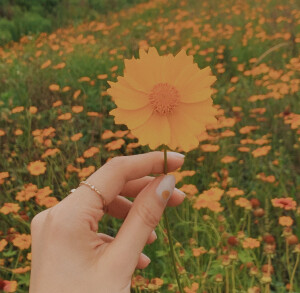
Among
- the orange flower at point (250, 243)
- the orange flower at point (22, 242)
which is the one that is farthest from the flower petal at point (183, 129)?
the orange flower at point (22, 242)

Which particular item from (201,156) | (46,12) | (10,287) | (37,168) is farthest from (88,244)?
(46,12)

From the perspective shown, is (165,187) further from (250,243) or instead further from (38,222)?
(250,243)

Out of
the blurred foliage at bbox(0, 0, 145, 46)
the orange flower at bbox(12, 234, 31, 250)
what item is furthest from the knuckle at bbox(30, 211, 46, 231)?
the blurred foliage at bbox(0, 0, 145, 46)

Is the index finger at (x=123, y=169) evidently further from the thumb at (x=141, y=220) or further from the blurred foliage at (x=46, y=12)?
the blurred foliage at (x=46, y=12)

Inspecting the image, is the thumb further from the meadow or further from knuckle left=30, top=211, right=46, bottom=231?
the meadow

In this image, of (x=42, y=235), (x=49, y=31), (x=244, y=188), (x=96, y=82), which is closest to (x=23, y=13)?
(x=49, y=31)

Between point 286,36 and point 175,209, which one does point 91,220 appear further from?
point 286,36

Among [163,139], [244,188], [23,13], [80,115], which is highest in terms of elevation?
[23,13]
